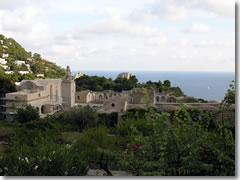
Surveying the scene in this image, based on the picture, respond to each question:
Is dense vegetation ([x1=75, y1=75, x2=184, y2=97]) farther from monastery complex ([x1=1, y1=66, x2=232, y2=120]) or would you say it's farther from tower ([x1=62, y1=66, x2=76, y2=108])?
tower ([x1=62, y1=66, x2=76, y2=108])

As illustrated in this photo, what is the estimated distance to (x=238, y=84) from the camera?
341 centimetres

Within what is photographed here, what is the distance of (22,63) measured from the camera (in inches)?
1661

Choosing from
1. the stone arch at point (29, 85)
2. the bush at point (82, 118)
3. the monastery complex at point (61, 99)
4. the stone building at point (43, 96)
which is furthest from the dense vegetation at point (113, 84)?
the bush at point (82, 118)

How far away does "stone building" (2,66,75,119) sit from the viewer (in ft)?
50.4

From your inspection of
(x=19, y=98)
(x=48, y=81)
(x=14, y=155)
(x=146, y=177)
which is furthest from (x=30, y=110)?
(x=146, y=177)

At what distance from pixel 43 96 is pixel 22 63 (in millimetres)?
28058

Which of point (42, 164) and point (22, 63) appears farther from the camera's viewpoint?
point (22, 63)

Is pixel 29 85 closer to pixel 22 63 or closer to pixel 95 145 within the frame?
pixel 95 145

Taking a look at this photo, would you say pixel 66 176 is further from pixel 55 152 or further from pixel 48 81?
pixel 48 81

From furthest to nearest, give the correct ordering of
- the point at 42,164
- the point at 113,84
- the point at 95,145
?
the point at 113,84, the point at 95,145, the point at 42,164

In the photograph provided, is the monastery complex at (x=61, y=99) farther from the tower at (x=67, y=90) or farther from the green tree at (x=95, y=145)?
the green tree at (x=95, y=145)

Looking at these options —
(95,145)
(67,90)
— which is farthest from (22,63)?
(95,145)

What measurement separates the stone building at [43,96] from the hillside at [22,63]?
14.7 meters

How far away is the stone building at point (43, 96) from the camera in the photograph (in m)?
15.4
